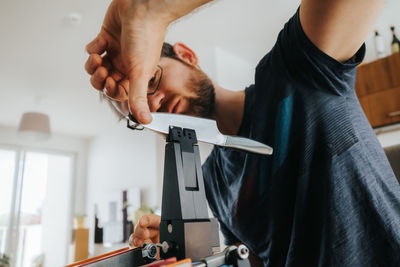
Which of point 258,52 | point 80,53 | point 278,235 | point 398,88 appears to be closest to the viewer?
point 278,235

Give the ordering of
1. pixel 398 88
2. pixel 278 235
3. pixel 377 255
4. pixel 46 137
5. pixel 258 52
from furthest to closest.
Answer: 1. pixel 46 137
2. pixel 398 88
3. pixel 258 52
4. pixel 278 235
5. pixel 377 255

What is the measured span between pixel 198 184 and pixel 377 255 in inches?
12.3

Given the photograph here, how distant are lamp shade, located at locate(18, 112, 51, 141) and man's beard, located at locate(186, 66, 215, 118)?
276 centimetres

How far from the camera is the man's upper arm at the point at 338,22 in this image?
16.3 inches

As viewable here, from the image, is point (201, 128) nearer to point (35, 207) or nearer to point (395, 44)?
point (395, 44)

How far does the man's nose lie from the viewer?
29.8 inches

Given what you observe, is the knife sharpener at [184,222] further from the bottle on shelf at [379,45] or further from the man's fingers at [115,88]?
the bottle on shelf at [379,45]

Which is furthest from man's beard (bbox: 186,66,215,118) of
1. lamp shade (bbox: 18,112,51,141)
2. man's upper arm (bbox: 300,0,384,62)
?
lamp shade (bbox: 18,112,51,141)

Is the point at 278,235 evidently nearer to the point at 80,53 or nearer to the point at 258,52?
the point at 258,52

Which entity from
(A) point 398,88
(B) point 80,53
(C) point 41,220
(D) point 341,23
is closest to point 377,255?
(D) point 341,23

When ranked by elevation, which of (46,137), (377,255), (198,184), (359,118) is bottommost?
(377,255)

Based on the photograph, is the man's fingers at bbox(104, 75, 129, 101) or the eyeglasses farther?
the eyeglasses

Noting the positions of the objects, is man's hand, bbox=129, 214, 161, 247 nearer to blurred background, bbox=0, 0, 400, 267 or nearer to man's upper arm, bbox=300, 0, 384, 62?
man's upper arm, bbox=300, 0, 384, 62

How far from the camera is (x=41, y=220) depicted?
175 inches
